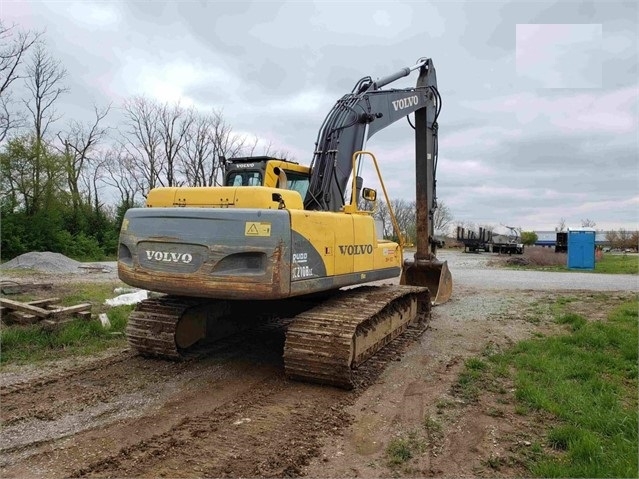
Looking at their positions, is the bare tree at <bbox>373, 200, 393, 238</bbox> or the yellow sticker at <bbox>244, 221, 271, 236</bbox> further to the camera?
the bare tree at <bbox>373, 200, 393, 238</bbox>

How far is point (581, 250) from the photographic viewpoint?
2588cm

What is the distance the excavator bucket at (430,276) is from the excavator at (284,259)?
2376 mm

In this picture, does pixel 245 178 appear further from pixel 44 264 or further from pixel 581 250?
pixel 581 250

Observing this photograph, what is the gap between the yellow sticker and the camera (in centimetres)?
486

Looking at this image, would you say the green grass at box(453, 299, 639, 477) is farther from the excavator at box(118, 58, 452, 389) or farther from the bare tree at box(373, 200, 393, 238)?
the bare tree at box(373, 200, 393, 238)

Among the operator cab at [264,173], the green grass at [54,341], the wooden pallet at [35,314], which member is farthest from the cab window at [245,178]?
the wooden pallet at [35,314]

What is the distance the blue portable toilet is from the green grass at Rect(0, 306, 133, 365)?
24.3 m

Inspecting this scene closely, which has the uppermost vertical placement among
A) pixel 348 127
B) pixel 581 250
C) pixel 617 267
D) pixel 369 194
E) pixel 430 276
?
Result: pixel 348 127

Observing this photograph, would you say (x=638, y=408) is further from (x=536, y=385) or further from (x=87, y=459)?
(x=87, y=459)

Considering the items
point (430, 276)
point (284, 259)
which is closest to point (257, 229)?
point (284, 259)

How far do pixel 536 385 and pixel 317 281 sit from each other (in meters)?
2.48

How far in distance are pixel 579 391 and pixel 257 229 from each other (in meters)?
3.53

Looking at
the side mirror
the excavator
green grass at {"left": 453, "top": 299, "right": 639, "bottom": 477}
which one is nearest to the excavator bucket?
the excavator

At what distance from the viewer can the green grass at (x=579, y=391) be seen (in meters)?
3.59
